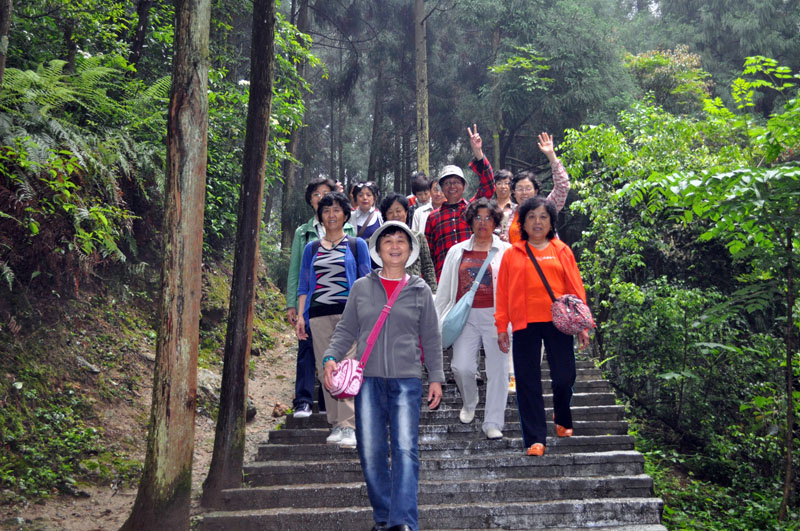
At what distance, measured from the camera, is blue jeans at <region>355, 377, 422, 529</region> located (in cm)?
390

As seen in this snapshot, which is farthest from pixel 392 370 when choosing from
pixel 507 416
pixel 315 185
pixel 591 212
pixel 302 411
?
pixel 591 212

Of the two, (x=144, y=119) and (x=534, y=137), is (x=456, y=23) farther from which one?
(x=144, y=119)

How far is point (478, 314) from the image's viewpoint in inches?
226

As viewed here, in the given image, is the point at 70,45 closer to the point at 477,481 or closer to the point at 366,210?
the point at 366,210

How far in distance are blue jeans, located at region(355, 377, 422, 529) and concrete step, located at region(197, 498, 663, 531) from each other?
0.87 m

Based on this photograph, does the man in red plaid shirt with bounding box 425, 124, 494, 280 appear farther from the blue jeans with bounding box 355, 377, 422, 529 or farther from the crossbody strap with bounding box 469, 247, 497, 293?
the blue jeans with bounding box 355, 377, 422, 529

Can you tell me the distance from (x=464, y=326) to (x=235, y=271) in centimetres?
216

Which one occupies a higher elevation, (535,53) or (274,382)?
(535,53)

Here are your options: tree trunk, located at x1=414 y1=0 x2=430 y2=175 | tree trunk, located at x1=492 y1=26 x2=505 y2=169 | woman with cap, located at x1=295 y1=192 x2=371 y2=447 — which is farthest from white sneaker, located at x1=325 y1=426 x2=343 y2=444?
tree trunk, located at x1=492 y1=26 x2=505 y2=169

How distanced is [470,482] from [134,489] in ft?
11.4

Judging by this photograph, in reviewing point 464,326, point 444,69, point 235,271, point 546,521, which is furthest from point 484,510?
point 444,69

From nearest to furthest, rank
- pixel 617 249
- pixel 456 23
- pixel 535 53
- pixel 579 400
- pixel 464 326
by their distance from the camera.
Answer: pixel 464 326
pixel 579 400
pixel 617 249
pixel 535 53
pixel 456 23

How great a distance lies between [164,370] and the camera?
4.70 m

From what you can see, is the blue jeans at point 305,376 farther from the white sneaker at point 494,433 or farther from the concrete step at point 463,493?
the white sneaker at point 494,433
